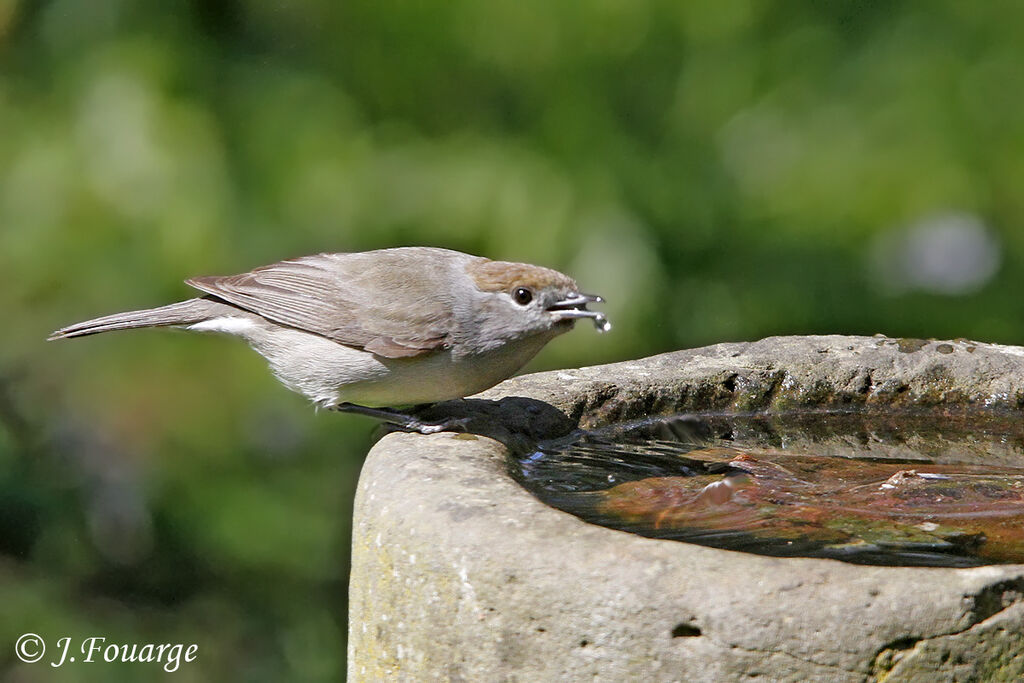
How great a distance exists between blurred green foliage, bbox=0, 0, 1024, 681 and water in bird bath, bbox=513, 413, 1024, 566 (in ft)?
5.26

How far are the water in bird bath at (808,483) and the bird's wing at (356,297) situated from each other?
0.56 metres

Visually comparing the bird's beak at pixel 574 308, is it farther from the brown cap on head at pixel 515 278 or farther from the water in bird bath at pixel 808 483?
the water in bird bath at pixel 808 483

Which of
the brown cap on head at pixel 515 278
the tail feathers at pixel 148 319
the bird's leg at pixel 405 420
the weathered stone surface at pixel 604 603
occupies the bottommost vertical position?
the weathered stone surface at pixel 604 603

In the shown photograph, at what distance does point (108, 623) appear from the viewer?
5.59 meters

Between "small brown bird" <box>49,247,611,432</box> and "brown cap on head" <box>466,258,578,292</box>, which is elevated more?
"brown cap on head" <box>466,258,578,292</box>

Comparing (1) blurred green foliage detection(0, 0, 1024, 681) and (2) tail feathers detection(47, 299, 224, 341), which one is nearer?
(2) tail feathers detection(47, 299, 224, 341)

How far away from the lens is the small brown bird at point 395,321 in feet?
13.2

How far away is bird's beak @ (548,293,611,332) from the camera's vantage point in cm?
407

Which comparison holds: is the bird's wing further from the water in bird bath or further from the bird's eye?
the water in bird bath

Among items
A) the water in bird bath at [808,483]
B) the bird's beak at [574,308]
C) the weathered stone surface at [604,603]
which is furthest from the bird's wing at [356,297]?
the weathered stone surface at [604,603]

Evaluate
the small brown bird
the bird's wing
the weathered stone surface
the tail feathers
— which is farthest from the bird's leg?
the tail feathers

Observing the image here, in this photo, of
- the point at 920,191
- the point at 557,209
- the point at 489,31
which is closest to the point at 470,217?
the point at 557,209

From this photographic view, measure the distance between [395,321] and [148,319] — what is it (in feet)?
3.35

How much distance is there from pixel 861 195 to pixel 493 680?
13.3 ft
